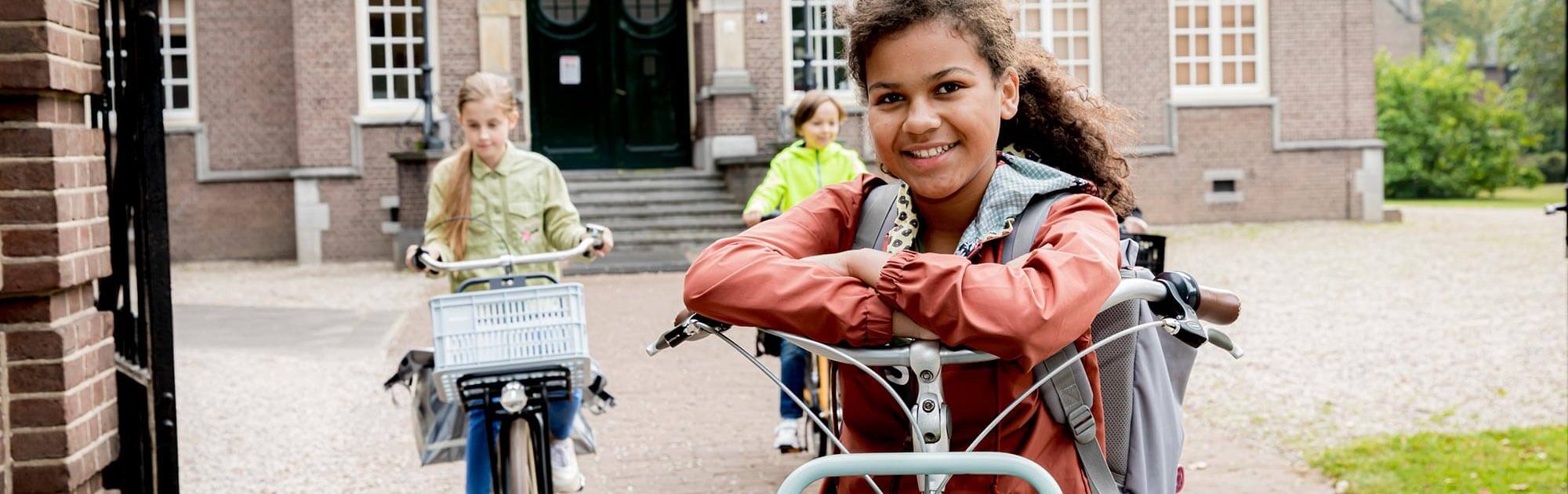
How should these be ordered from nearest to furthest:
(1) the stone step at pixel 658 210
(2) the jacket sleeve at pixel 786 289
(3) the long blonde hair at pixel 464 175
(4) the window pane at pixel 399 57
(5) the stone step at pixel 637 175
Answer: (2) the jacket sleeve at pixel 786 289 < (3) the long blonde hair at pixel 464 175 < (1) the stone step at pixel 658 210 < (5) the stone step at pixel 637 175 < (4) the window pane at pixel 399 57

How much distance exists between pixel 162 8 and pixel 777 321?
19618mm

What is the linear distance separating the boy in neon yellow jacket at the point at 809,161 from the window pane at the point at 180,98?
15.4 m

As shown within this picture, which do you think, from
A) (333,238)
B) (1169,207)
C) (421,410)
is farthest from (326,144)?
→ (421,410)

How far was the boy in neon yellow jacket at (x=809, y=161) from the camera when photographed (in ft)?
22.6

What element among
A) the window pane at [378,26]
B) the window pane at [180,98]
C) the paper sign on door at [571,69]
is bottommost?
the window pane at [180,98]

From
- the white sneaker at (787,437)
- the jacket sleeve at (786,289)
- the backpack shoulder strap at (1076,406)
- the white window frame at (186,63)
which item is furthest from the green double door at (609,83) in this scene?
the backpack shoulder strap at (1076,406)

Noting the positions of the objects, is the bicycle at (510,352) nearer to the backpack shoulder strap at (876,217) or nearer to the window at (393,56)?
the backpack shoulder strap at (876,217)

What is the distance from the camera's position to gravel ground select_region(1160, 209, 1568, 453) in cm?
752

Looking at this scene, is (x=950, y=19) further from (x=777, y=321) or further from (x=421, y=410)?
(x=421, y=410)

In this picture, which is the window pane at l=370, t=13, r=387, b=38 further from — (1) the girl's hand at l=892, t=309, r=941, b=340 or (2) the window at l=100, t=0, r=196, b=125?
(1) the girl's hand at l=892, t=309, r=941, b=340

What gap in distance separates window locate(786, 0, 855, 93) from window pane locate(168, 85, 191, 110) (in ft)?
27.2

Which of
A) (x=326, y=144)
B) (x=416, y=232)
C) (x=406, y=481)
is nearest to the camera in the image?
(x=406, y=481)

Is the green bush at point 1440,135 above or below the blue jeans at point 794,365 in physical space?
above

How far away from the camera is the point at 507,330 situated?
4016mm
